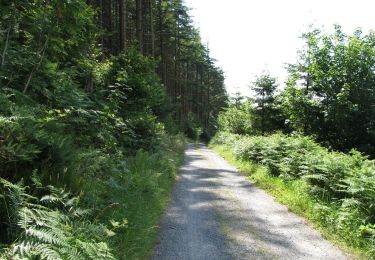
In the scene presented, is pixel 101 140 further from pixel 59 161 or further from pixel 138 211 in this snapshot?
pixel 59 161

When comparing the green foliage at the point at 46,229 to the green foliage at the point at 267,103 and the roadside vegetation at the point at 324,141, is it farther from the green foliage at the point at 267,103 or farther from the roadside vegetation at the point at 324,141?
the green foliage at the point at 267,103

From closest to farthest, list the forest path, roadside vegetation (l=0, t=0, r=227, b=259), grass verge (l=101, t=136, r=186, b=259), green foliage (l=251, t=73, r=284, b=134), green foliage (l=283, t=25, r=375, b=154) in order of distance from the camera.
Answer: roadside vegetation (l=0, t=0, r=227, b=259) → grass verge (l=101, t=136, r=186, b=259) → the forest path → green foliage (l=283, t=25, r=375, b=154) → green foliage (l=251, t=73, r=284, b=134)

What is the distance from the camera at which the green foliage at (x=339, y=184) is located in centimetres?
682

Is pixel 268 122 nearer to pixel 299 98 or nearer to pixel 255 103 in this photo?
pixel 255 103

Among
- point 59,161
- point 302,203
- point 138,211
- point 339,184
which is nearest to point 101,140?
point 138,211

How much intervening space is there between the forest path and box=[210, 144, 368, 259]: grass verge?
0.21m

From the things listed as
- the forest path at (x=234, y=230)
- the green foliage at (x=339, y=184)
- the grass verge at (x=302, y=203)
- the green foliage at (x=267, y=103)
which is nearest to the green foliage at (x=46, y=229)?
the forest path at (x=234, y=230)

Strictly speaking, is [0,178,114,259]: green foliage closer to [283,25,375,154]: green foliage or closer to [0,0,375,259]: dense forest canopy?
[0,0,375,259]: dense forest canopy

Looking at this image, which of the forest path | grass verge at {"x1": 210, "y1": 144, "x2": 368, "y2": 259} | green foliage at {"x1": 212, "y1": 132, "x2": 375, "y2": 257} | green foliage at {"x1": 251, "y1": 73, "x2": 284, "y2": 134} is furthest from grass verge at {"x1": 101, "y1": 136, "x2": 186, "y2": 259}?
green foliage at {"x1": 251, "y1": 73, "x2": 284, "y2": 134}

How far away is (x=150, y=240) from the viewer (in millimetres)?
6430

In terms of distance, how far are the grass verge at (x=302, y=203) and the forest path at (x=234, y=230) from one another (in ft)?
0.68

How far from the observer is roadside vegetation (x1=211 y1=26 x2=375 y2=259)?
7301 millimetres

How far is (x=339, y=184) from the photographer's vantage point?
27.6ft

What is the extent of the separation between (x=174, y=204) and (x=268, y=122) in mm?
20306
